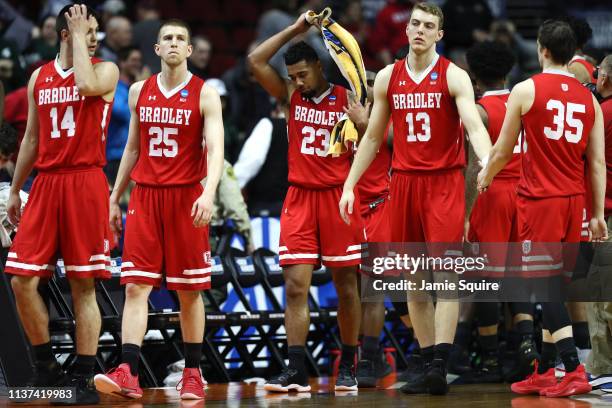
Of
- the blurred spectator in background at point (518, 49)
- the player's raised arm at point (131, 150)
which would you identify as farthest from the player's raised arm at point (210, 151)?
the blurred spectator in background at point (518, 49)

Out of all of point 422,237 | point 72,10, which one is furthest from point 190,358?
point 72,10

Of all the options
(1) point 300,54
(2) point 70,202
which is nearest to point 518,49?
(1) point 300,54

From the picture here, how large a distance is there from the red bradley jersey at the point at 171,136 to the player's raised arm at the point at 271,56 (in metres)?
0.76

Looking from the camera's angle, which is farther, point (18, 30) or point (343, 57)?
point (18, 30)

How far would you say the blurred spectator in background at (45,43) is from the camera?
13.6m

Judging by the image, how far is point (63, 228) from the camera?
8438 millimetres

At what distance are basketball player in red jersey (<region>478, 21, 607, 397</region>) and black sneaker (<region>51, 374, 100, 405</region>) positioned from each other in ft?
9.79

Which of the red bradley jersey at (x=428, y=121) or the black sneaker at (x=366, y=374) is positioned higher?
the red bradley jersey at (x=428, y=121)

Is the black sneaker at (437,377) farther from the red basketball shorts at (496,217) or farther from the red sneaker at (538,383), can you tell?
the red basketball shorts at (496,217)

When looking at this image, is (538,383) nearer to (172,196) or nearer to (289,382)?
(289,382)

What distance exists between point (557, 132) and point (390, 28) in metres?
9.27

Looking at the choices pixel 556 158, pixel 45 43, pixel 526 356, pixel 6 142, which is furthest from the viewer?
pixel 45 43

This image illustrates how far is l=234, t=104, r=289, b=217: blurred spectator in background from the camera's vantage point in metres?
12.5

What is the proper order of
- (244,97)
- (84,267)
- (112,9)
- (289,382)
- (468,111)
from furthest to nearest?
(244,97) < (112,9) < (289,382) < (468,111) < (84,267)
